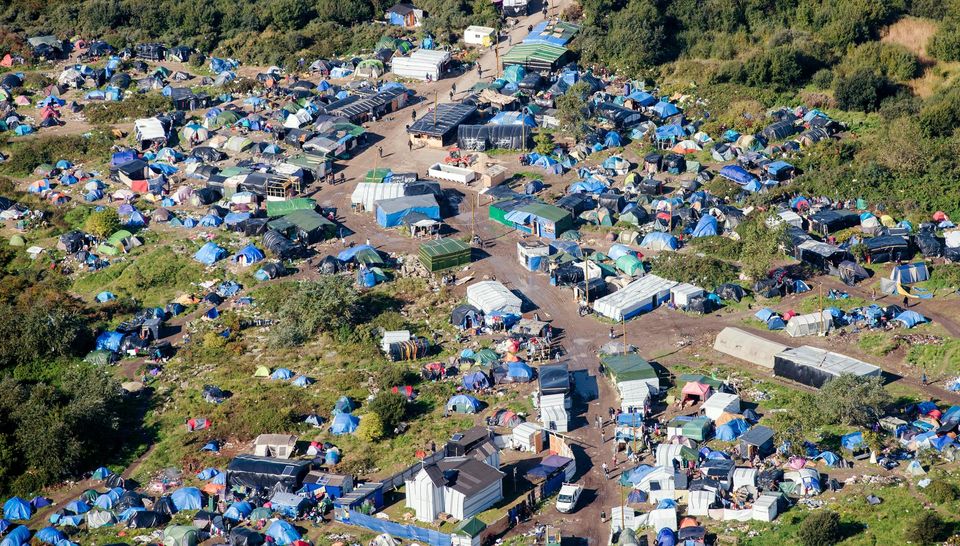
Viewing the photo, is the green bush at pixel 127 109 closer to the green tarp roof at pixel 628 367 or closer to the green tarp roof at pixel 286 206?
the green tarp roof at pixel 286 206

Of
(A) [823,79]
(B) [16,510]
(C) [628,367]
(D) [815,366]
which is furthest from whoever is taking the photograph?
(A) [823,79]

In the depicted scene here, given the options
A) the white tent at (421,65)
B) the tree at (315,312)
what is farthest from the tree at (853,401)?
the white tent at (421,65)

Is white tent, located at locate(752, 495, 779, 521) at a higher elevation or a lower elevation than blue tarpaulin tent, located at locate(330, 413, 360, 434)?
higher

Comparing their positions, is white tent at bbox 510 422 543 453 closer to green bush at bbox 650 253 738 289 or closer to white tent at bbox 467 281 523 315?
white tent at bbox 467 281 523 315

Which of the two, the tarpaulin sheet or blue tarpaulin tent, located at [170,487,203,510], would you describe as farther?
blue tarpaulin tent, located at [170,487,203,510]

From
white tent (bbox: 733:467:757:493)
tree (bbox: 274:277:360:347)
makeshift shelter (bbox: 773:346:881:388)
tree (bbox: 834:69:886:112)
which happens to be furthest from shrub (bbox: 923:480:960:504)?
tree (bbox: 834:69:886:112)

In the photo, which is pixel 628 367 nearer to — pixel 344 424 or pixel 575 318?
pixel 575 318

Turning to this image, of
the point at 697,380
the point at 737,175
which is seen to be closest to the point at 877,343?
the point at 697,380
